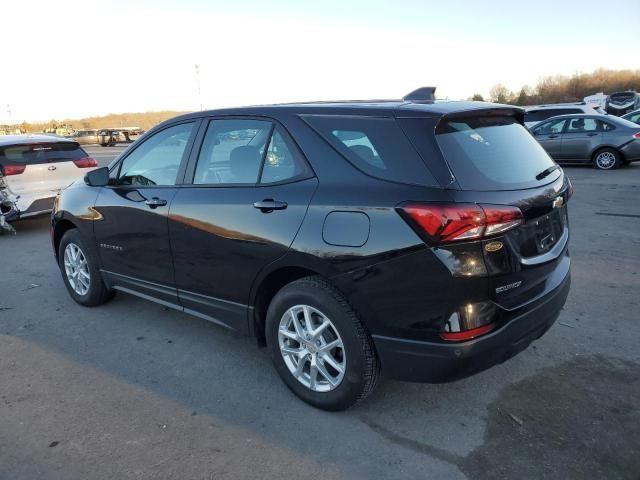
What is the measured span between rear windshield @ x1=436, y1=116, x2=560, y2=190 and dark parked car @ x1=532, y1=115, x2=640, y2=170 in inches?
473

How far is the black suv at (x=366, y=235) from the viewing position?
244 centimetres

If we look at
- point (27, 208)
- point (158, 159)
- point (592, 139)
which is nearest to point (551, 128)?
point (592, 139)

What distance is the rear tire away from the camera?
1345 cm

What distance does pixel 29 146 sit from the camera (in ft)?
26.0

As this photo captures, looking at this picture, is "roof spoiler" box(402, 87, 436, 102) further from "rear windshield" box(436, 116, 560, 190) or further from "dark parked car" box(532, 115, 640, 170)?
"dark parked car" box(532, 115, 640, 170)

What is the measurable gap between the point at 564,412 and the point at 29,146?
8.12 m

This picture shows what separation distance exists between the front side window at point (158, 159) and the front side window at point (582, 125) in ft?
43.0

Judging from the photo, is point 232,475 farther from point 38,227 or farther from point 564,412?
point 38,227

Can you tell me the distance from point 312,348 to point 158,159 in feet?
6.63

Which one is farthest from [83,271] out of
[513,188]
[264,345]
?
[513,188]

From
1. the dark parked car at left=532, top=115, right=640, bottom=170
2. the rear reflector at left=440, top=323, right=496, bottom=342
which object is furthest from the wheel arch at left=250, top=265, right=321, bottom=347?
the dark parked car at left=532, top=115, right=640, bottom=170

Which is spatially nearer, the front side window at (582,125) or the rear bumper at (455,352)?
the rear bumper at (455,352)

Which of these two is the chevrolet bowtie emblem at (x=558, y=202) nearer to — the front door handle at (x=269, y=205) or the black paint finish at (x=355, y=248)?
the black paint finish at (x=355, y=248)

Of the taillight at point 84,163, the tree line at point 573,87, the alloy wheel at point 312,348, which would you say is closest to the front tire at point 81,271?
the alloy wheel at point 312,348
